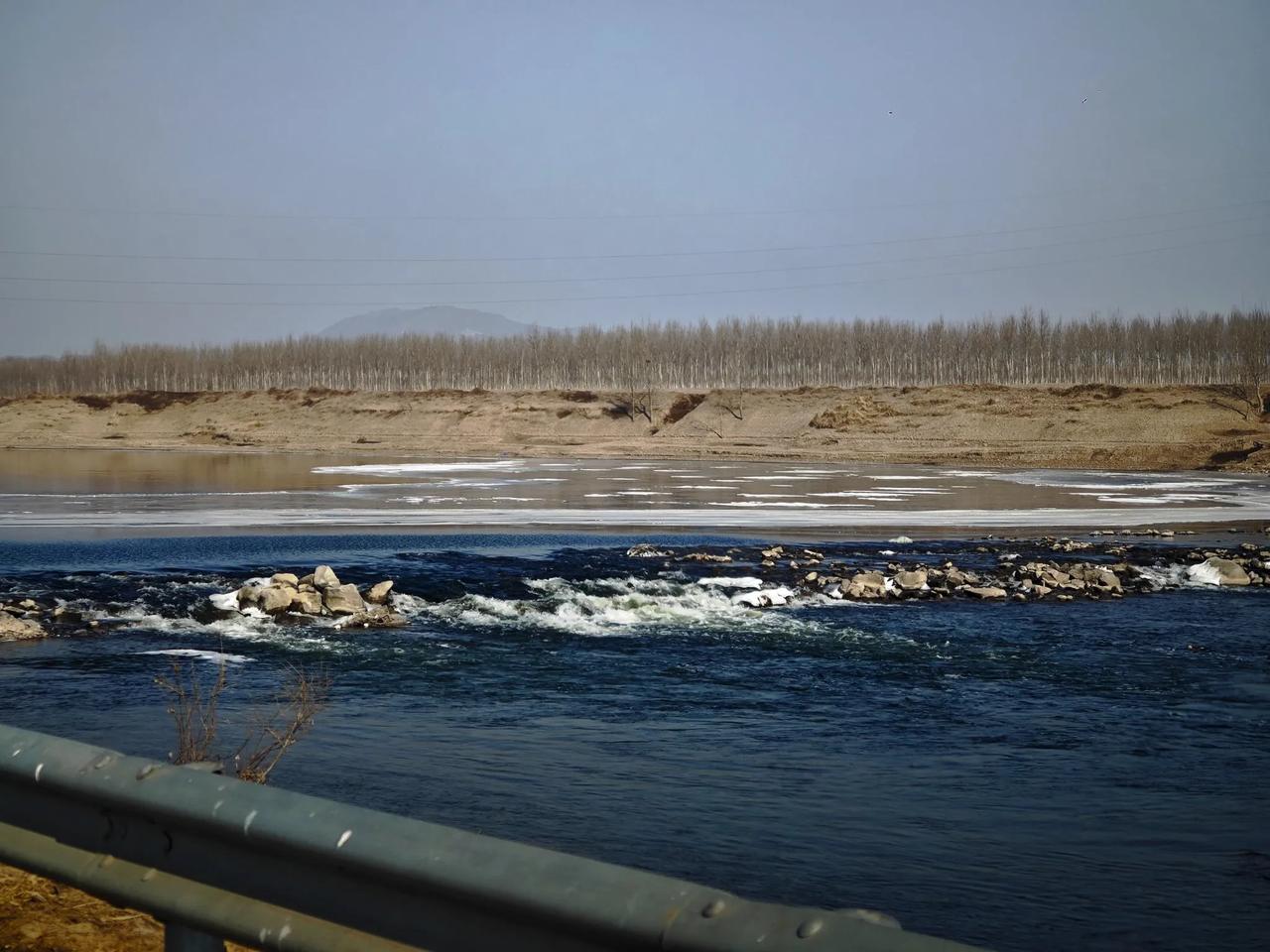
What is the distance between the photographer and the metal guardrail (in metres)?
2.44

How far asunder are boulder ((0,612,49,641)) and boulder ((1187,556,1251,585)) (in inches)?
686

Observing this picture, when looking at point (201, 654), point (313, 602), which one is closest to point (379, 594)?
point (313, 602)

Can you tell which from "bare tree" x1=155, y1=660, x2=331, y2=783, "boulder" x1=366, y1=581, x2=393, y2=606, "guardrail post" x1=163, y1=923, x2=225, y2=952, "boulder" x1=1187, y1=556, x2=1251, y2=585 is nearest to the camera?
"guardrail post" x1=163, y1=923, x2=225, y2=952

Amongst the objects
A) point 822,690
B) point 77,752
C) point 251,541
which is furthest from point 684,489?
point 77,752

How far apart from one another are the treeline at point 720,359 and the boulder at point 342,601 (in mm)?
77861

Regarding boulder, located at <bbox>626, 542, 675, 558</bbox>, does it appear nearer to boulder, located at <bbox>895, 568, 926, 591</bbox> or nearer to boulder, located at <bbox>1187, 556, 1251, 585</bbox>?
boulder, located at <bbox>895, 568, 926, 591</bbox>

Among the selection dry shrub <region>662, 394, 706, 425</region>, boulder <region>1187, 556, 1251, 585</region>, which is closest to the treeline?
dry shrub <region>662, 394, 706, 425</region>

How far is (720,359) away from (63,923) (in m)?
123

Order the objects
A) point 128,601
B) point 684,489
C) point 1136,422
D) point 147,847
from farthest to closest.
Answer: point 1136,422 < point 684,489 < point 128,601 < point 147,847

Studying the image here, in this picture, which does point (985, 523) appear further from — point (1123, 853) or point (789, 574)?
point (1123, 853)

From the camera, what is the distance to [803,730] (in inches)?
437

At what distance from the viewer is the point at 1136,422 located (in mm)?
72250

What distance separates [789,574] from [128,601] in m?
10.3

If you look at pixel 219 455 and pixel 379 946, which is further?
pixel 219 455
